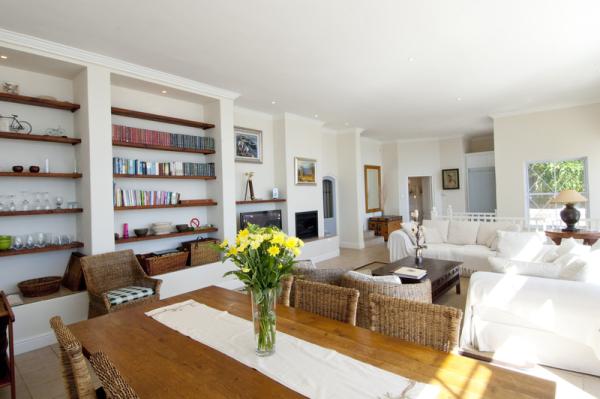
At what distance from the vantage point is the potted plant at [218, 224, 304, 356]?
1340 mm

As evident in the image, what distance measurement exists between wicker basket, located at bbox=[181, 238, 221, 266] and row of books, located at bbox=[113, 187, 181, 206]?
2.04 ft

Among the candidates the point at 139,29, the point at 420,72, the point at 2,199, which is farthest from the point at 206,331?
the point at 420,72

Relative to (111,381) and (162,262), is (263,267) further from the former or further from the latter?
(162,262)

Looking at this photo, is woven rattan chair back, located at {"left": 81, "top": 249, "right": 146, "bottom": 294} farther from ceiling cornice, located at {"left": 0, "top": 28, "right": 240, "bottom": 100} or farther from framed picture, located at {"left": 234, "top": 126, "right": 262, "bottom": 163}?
framed picture, located at {"left": 234, "top": 126, "right": 262, "bottom": 163}

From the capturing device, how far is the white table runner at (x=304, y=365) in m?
1.12

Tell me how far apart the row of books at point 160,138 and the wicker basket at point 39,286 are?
1.70 metres

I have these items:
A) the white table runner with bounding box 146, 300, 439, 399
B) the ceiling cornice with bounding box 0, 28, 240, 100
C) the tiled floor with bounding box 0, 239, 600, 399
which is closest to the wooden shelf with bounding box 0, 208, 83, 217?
the tiled floor with bounding box 0, 239, 600, 399

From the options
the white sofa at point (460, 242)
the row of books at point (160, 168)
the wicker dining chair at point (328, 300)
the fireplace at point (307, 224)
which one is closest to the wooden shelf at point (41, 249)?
the row of books at point (160, 168)

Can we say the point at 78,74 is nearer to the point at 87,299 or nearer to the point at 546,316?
the point at 87,299

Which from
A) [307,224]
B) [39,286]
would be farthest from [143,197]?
[307,224]

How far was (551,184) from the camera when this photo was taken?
636 cm

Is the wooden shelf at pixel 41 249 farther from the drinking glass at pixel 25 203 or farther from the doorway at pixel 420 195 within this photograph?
the doorway at pixel 420 195

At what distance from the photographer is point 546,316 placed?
2482mm

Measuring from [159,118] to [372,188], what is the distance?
637cm
